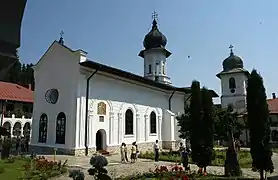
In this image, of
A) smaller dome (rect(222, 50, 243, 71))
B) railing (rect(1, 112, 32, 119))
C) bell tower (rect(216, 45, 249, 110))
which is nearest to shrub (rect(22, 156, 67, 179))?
railing (rect(1, 112, 32, 119))

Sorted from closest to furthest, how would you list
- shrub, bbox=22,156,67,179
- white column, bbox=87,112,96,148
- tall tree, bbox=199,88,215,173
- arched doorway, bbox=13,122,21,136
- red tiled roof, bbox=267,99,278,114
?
1. shrub, bbox=22,156,67,179
2. tall tree, bbox=199,88,215,173
3. white column, bbox=87,112,96,148
4. arched doorway, bbox=13,122,21,136
5. red tiled roof, bbox=267,99,278,114

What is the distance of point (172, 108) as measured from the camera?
1244 inches

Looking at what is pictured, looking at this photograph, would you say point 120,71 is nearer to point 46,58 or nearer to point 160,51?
point 46,58

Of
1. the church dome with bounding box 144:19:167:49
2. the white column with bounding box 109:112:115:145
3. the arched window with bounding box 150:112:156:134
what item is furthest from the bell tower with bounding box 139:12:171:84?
the white column with bounding box 109:112:115:145

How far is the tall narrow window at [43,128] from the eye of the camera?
21703 millimetres

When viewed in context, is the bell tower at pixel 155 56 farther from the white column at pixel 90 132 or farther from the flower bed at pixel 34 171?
the flower bed at pixel 34 171

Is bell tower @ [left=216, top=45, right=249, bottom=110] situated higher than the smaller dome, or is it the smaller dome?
the smaller dome

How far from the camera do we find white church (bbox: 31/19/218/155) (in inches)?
796

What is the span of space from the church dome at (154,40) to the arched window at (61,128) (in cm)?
2181

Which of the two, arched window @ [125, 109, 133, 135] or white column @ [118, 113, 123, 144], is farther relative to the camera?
arched window @ [125, 109, 133, 135]

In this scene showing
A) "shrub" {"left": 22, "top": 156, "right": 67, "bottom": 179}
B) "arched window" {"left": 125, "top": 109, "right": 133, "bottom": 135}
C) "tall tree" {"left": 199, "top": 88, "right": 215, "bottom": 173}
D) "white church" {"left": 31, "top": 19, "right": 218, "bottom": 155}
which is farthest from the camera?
"arched window" {"left": 125, "top": 109, "right": 133, "bottom": 135}

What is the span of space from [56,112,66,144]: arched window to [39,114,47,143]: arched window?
1505mm

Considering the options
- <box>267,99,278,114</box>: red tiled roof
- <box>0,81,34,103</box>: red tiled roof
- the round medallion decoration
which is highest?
<box>0,81,34,103</box>: red tiled roof

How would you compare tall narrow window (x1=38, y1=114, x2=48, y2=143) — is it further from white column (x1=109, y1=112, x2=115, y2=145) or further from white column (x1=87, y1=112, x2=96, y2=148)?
white column (x1=109, y1=112, x2=115, y2=145)
